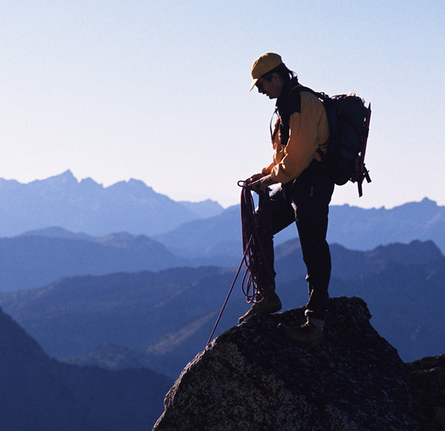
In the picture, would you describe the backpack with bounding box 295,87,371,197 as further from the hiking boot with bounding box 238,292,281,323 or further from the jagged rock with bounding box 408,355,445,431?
the jagged rock with bounding box 408,355,445,431

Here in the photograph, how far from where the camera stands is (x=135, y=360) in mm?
151625

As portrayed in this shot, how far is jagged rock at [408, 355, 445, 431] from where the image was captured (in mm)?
6570

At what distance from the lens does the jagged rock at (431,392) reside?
21.6 feet

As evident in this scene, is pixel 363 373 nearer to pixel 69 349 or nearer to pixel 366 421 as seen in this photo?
pixel 366 421

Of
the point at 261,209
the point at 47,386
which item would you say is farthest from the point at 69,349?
the point at 261,209

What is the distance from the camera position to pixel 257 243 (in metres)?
7.64

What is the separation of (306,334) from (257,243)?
1310 millimetres

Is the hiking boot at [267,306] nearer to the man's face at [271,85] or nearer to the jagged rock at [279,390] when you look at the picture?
the jagged rock at [279,390]

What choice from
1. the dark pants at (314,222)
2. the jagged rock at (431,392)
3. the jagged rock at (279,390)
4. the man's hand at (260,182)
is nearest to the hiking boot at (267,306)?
the jagged rock at (279,390)

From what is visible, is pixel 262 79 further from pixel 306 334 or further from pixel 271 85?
pixel 306 334

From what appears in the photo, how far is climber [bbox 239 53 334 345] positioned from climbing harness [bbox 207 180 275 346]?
13.7 inches

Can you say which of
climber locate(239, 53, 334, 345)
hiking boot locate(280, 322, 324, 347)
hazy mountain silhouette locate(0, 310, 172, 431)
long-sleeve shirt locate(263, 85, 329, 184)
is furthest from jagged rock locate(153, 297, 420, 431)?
hazy mountain silhouette locate(0, 310, 172, 431)

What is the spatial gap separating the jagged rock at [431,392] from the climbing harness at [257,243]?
79.8 inches

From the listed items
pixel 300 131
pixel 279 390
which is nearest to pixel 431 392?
pixel 279 390
